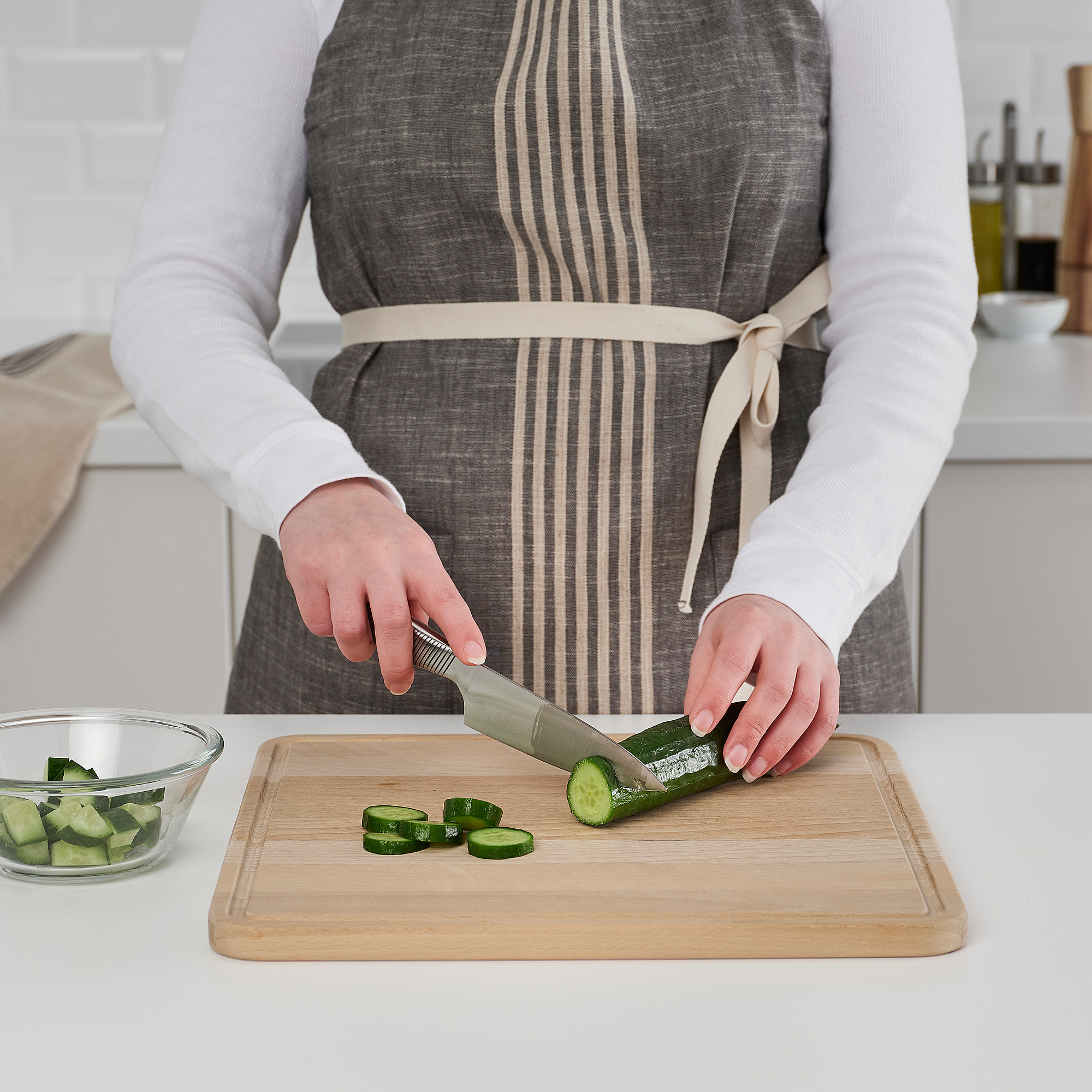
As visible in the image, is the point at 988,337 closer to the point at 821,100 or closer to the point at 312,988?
the point at 821,100

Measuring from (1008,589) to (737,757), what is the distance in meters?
0.93

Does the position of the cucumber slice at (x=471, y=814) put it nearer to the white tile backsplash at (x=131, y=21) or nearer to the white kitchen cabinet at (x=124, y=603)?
the white kitchen cabinet at (x=124, y=603)

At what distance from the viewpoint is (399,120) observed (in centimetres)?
103

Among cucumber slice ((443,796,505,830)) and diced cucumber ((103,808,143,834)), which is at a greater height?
diced cucumber ((103,808,143,834))

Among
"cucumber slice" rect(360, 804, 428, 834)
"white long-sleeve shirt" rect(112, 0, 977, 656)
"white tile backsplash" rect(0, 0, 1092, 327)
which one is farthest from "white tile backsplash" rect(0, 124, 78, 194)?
"cucumber slice" rect(360, 804, 428, 834)

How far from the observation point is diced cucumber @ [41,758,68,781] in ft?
2.24

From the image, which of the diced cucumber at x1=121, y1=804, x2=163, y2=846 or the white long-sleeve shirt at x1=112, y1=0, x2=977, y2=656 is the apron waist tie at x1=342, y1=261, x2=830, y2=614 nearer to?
the white long-sleeve shirt at x1=112, y1=0, x2=977, y2=656

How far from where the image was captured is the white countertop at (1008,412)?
1481mm

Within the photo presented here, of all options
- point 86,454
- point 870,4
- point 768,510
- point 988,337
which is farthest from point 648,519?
point 988,337

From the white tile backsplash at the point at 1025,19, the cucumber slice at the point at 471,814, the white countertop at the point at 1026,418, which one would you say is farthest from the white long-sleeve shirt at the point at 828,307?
the white tile backsplash at the point at 1025,19

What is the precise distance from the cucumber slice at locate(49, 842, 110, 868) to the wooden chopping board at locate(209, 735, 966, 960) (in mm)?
62

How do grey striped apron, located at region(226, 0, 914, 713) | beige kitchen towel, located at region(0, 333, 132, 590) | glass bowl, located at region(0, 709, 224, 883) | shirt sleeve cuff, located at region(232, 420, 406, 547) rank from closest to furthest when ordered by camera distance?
glass bowl, located at region(0, 709, 224, 883) < shirt sleeve cuff, located at region(232, 420, 406, 547) < grey striped apron, located at region(226, 0, 914, 713) < beige kitchen towel, located at region(0, 333, 132, 590)

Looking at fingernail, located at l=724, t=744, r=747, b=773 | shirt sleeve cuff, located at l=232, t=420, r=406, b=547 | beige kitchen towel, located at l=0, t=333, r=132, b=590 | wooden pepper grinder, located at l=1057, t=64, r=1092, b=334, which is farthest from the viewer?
wooden pepper grinder, located at l=1057, t=64, r=1092, b=334

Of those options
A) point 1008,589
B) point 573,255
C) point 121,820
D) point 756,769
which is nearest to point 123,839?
point 121,820
